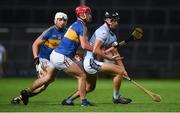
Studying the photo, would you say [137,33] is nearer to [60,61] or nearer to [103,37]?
[103,37]

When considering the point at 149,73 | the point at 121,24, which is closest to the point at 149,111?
the point at 149,73

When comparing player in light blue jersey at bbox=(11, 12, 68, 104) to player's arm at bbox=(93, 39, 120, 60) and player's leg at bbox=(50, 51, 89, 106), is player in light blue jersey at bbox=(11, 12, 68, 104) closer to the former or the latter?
player's leg at bbox=(50, 51, 89, 106)

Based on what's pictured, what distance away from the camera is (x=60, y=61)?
50.4 feet

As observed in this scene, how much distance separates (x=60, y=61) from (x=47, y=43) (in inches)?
64.8

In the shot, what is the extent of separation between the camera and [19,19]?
3822cm

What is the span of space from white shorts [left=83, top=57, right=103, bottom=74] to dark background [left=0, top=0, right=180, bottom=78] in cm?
A: 1834

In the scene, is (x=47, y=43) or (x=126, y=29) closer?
(x=47, y=43)

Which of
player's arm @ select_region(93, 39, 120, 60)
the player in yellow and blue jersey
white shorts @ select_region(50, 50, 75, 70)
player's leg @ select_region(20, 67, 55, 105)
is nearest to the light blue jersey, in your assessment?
player's arm @ select_region(93, 39, 120, 60)

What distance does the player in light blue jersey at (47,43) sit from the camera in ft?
53.9

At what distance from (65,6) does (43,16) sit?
1.25 meters

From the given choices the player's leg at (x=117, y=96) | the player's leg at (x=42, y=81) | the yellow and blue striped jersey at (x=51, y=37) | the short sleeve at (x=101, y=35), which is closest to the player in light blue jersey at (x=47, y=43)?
the yellow and blue striped jersey at (x=51, y=37)

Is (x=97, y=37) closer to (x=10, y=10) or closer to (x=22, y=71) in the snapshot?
(x=22, y=71)

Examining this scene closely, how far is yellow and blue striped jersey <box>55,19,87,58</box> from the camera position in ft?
50.2

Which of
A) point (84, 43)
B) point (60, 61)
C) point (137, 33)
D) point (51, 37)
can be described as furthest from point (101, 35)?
point (51, 37)
